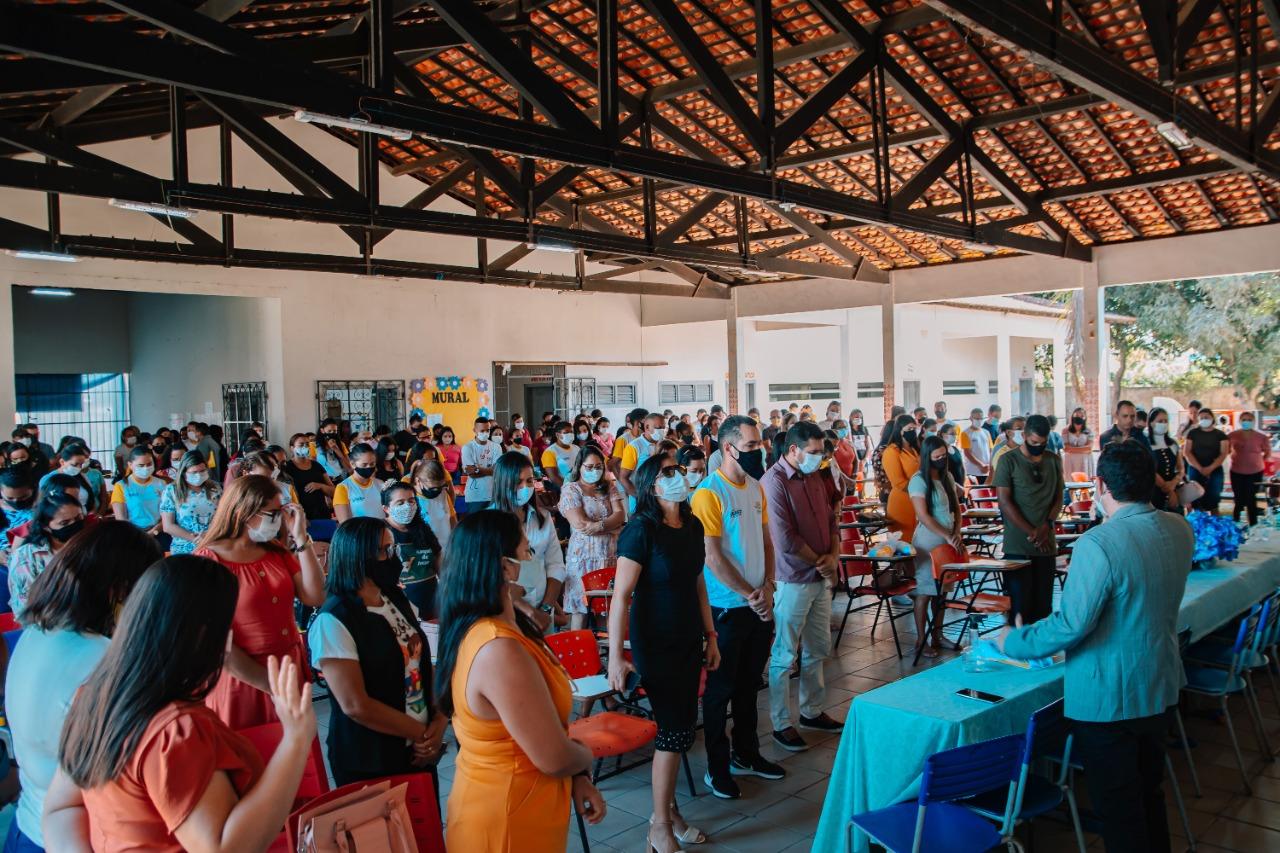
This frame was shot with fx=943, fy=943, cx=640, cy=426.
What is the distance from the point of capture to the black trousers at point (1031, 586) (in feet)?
20.2

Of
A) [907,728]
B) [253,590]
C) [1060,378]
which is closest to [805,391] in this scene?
[1060,378]

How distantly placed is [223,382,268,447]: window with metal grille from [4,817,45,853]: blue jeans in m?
13.1

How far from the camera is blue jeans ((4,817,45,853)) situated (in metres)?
2.33

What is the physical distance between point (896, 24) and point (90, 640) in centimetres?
837

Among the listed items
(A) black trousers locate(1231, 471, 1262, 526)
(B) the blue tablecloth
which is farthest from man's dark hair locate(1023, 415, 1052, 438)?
(A) black trousers locate(1231, 471, 1262, 526)

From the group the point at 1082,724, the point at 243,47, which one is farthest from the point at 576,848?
the point at 243,47

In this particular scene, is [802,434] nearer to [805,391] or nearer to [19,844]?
[19,844]

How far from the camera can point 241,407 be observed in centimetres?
1564

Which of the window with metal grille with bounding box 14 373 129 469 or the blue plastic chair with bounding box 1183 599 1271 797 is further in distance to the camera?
the window with metal grille with bounding box 14 373 129 469

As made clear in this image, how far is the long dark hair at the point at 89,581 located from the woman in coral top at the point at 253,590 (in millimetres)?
744

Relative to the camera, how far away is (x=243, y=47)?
16.5 ft

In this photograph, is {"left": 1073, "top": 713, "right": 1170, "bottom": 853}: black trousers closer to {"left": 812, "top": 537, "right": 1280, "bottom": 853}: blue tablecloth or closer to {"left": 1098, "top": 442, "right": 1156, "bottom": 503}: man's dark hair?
{"left": 812, "top": 537, "right": 1280, "bottom": 853}: blue tablecloth

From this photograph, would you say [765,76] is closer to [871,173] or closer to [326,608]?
[326,608]

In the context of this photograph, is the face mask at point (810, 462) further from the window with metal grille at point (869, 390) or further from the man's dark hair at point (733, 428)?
the window with metal grille at point (869, 390)
